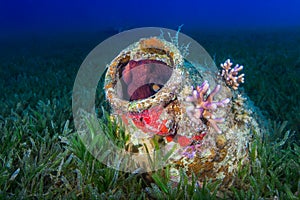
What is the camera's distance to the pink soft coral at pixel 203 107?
7.00 ft

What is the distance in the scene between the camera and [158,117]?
223 centimetres

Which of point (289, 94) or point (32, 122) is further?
point (289, 94)

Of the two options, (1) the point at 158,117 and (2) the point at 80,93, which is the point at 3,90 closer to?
(2) the point at 80,93

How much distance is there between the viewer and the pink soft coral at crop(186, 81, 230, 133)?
7.00ft

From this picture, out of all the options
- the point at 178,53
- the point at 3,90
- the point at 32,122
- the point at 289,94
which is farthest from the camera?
the point at 3,90

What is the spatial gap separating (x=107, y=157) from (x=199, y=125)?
946mm

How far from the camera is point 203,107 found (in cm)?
216

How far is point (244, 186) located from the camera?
245 cm

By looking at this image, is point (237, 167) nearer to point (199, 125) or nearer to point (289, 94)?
point (199, 125)

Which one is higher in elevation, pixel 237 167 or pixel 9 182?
pixel 237 167

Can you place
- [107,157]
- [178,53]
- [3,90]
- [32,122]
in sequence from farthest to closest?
[3,90], [32,122], [107,157], [178,53]

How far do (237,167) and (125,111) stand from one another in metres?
1.11

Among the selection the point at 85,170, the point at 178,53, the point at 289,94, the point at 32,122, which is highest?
the point at 289,94

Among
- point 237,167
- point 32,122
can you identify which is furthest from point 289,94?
point 32,122
